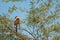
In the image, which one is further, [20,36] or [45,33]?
[45,33]

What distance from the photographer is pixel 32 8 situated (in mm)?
9320

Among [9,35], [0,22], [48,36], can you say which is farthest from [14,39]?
[48,36]

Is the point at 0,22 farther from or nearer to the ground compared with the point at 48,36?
farther from the ground

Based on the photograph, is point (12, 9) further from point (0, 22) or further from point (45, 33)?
point (45, 33)

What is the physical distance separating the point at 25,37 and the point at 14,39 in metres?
0.49

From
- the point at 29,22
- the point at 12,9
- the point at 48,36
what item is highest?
the point at 12,9

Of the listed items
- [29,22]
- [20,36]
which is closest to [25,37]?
[20,36]

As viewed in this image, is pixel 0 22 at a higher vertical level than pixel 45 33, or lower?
higher

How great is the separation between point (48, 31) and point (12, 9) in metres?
2.06

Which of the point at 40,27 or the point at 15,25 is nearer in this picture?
the point at 15,25

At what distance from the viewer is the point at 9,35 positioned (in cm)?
848

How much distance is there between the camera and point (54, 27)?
8977 mm

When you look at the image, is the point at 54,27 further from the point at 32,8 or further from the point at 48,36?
the point at 32,8

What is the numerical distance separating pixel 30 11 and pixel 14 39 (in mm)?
1689
